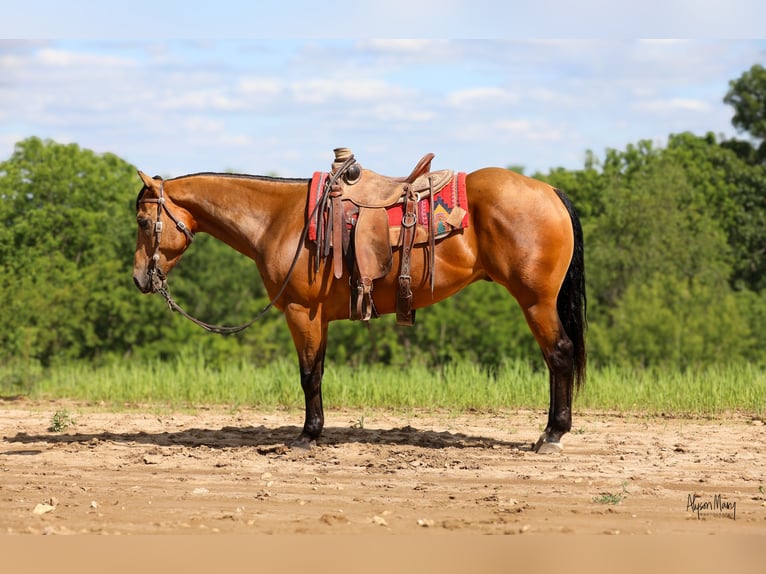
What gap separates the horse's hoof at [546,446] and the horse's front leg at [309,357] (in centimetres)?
166

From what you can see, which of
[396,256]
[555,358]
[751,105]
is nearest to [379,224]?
[396,256]

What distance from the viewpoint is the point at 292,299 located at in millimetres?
7395

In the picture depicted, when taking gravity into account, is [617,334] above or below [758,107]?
below

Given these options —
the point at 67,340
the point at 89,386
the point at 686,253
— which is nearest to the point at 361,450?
the point at 89,386

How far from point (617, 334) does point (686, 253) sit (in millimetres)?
3894

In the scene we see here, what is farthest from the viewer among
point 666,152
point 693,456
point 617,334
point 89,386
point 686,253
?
point 666,152

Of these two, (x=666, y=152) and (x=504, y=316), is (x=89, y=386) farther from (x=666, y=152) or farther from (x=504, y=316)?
(x=666, y=152)

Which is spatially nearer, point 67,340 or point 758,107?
point 67,340

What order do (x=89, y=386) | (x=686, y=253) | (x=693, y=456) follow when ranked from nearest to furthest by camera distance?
(x=693, y=456) < (x=89, y=386) < (x=686, y=253)

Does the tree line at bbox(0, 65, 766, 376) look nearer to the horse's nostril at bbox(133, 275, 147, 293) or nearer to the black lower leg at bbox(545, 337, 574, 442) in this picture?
the horse's nostril at bbox(133, 275, 147, 293)

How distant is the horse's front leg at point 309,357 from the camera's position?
7.38 metres

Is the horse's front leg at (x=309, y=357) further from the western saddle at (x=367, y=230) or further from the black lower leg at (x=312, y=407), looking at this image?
the western saddle at (x=367, y=230)

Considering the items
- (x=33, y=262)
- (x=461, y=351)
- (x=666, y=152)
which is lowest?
(x=461, y=351)

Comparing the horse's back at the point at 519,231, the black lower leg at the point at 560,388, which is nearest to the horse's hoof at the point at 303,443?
the black lower leg at the point at 560,388
